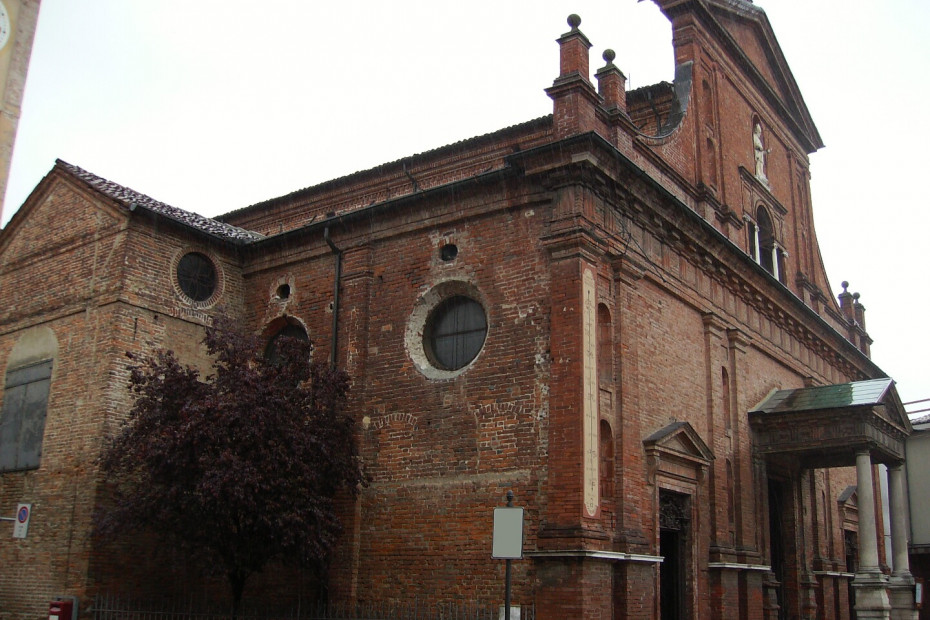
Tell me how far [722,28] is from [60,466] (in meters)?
16.6

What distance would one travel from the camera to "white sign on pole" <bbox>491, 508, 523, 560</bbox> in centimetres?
1067

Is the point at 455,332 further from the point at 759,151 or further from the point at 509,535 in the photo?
the point at 759,151

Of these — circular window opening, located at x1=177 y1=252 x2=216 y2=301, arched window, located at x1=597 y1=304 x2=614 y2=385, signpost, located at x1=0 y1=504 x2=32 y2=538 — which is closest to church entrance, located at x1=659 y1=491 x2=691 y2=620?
arched window, located at x1=597 y1=304 x2=614 y2=385

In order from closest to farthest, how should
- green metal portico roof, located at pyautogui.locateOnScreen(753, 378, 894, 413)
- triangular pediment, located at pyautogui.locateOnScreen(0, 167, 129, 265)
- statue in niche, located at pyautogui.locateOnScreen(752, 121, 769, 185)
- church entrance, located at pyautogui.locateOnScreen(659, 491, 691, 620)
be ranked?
church entrance, located at pyautogui.locateOnScreen(659, 491, 691, 620) → green metal portico roof, located at pyautogui.locateOnScreen(753, 378, 894, 413) → triangular pediment, located at pyautogui.locateOnScreen(0, 167, 129, 265) → statue in niche, located at pyautogui.locateOnScreen(752, 121, 769, 185)

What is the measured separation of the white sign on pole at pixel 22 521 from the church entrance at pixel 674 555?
11540mm

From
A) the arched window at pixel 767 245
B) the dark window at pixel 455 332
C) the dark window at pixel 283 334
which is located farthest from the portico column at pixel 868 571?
Result: the dark window at pixel 283 334

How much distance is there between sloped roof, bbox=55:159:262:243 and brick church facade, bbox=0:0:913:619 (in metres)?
0.09

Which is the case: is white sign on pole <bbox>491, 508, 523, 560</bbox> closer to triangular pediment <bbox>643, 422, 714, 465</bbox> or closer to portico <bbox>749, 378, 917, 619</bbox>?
triangular pediment <bbox>643, 422, 714, 465</bbox>

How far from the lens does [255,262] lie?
20.5 m

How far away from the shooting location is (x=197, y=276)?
1975 cm

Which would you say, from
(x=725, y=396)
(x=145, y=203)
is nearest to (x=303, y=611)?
(x=145, y=203)

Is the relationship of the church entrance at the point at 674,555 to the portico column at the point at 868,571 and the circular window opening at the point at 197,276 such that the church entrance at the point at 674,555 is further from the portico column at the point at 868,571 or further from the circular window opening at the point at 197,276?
the circular window opening at the point at 197,276

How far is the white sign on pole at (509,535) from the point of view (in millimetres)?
10672

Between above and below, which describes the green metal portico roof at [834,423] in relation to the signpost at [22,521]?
above
